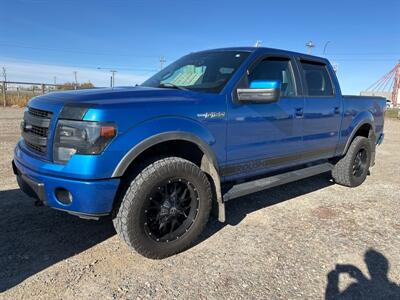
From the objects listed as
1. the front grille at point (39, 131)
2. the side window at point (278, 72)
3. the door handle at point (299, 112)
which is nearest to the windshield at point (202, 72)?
the side window at point (278, 72)

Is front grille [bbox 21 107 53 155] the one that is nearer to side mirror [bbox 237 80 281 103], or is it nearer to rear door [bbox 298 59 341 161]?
side mirror [bbox 237 80 281 103]

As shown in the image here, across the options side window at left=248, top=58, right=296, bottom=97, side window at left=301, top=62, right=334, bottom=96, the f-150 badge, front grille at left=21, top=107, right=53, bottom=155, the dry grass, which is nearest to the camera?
front grille at left=21, top=107, right=53, bottom=155

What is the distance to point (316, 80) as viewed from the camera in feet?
16.7

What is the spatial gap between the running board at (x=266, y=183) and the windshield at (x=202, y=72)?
42.3 inches

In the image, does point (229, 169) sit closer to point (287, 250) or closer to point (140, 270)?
point (287, 250)

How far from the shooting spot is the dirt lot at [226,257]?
9.23 ft

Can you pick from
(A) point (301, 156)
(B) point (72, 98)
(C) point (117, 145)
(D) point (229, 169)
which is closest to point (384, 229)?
(A) point (301, 156)

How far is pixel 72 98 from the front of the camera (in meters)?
3.03

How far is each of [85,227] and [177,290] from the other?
5.02 ft

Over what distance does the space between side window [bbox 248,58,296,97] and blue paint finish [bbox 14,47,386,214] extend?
0.10 meters

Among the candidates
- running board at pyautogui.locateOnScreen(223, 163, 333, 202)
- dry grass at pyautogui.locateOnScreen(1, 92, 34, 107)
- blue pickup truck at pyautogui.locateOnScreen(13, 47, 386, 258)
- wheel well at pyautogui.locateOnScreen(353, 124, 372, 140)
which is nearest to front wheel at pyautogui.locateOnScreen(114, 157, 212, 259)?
blue pickup truck at pyautogui.locateOnScreen(13, 47, 386, 258)

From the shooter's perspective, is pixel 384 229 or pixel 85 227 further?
pixel 384 229

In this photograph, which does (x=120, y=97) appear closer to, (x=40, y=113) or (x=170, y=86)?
(x=40, y=113)

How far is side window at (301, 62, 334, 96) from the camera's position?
4859mm
